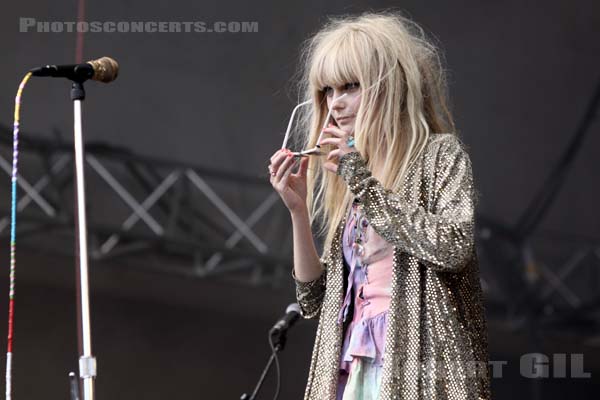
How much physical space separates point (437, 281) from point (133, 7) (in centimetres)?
191

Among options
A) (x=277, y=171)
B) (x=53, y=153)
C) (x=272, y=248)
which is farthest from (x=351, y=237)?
(x=53, y=153)

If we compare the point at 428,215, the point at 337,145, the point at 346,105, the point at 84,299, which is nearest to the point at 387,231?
the point at 428,215

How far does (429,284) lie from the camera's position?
5.38 ft

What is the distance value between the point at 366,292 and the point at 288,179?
25 centimetres

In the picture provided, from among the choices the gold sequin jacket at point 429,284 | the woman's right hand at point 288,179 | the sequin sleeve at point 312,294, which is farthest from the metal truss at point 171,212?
the gold sequin jacket at point 429,284

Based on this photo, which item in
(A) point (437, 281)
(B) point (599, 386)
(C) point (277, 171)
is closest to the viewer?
(A) point (437, 281)

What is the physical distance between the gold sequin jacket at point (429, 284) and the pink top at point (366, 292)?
0.04 m

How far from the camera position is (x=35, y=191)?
3158 millimetres

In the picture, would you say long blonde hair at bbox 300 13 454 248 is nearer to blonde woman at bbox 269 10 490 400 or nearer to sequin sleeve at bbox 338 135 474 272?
blonde woman at bbox 269 10 490 400

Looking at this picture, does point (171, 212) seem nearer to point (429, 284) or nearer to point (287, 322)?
point (287, 322)

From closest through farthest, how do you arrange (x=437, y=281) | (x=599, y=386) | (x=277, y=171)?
(x=437, y=281) < (x=277, y=171) < (x=599, y=386)

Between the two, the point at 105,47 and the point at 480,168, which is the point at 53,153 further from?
the point at 480,168
